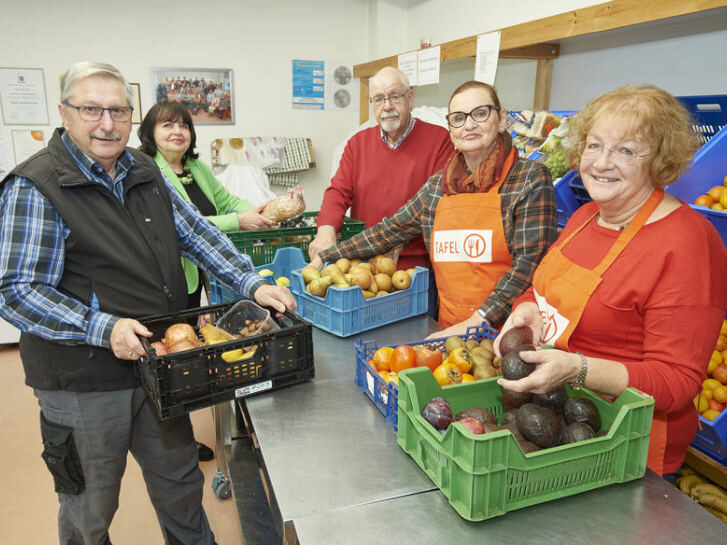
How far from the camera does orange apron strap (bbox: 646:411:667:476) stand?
1396 mm

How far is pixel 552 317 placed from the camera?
1.57m

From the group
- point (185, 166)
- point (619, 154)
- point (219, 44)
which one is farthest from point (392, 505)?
point (219, 44)

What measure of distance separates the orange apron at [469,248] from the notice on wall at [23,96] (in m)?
4.14

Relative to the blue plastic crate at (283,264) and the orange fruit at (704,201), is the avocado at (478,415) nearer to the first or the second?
the orange fruit at (704,201)

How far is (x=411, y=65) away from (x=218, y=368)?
284 centimetres

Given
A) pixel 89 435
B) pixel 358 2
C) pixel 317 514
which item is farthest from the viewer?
pixel 358 2

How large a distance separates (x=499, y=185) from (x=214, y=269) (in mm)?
1100

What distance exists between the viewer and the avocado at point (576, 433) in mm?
1125

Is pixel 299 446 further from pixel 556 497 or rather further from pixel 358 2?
pixel 358 2

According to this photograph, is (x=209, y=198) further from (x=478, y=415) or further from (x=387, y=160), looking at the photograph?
(x=478, y=415)

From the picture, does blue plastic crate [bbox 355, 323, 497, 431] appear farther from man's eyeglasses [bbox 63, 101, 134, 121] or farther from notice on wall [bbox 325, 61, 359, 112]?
notice on wall [bbox 325, 61, 359, 112]

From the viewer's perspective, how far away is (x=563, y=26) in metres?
2.36

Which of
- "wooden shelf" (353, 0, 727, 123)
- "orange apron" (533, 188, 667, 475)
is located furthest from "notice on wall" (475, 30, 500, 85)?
"orange apron" (533, 188, 667, 475)

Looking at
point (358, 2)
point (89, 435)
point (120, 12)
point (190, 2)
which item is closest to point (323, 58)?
point (358, 2)
